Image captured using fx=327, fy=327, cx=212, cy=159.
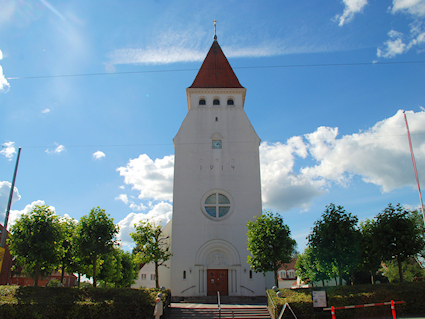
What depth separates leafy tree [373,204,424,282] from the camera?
20.8 meters

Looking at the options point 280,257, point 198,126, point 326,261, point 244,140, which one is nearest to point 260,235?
point 280,257

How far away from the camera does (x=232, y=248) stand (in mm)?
29062

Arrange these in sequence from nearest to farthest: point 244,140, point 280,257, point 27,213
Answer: point 27,213 < point 280,257 < point 244,140

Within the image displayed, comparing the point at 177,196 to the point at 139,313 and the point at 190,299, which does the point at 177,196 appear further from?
the point at 139,313

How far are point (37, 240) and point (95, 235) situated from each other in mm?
3541

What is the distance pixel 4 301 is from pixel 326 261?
1812cm

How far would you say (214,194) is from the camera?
102 ft

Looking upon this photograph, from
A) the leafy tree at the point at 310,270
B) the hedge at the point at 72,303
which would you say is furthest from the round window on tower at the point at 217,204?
the hedge at the point at 72,303

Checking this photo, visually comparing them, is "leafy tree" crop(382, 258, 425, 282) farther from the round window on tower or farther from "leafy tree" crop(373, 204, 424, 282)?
the round window on tower

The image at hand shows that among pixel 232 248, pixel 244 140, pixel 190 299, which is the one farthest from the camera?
pixel 244 140

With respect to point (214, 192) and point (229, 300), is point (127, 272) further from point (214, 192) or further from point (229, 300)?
point (229, 300)

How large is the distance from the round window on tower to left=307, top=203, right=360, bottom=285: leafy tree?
1028 cm

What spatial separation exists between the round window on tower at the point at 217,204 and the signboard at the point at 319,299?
1536 cm

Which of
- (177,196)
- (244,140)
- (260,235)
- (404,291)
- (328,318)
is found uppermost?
(244,140)
